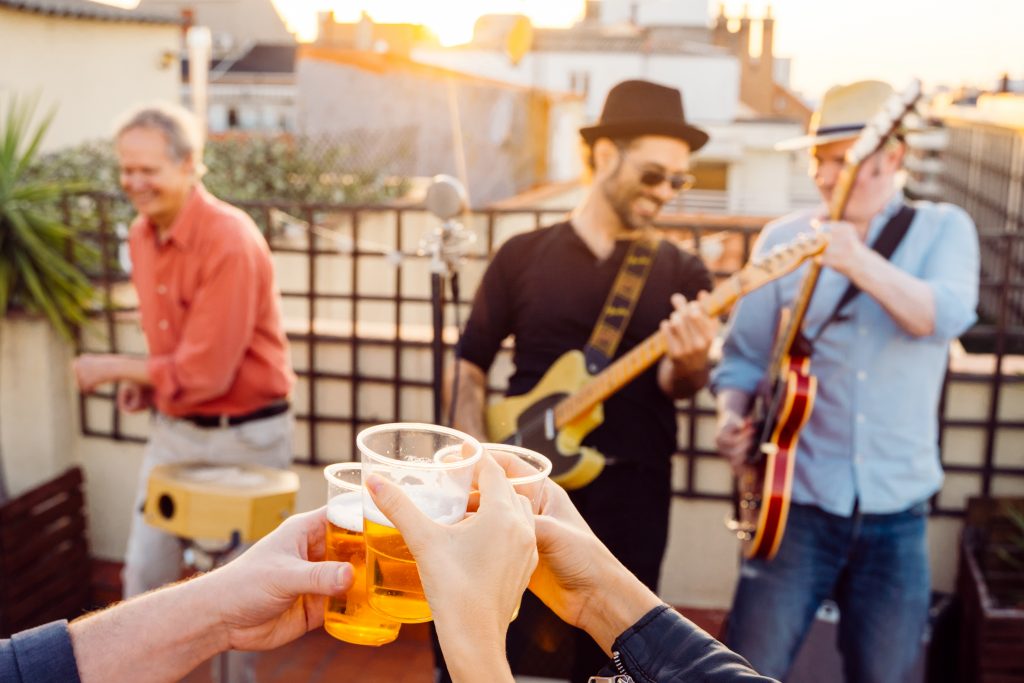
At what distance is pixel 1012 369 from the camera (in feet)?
14.1

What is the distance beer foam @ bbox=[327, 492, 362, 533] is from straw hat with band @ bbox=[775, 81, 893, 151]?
6.75ft

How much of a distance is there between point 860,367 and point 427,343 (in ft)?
7.81

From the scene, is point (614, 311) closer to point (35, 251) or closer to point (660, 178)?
point (660, 178)

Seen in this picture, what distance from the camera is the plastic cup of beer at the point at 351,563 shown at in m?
1.29

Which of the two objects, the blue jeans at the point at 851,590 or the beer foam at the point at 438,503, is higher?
the beer foam at the point at 438,503

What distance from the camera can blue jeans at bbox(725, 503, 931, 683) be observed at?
2764 mm

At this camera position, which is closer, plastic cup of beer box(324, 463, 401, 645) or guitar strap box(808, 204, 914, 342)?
plastic cup of beer box(324, 463, 401, 645)

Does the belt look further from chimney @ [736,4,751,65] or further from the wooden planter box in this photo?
chimney @ [736,4,751,65]

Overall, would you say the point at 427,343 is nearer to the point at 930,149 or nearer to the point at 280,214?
the point at 280,214

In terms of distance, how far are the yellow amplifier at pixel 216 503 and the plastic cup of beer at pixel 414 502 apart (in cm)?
193

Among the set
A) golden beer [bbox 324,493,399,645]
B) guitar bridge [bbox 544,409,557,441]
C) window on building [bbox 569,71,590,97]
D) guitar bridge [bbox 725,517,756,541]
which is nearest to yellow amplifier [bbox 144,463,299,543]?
guitar bridge [bbox 544,409,557,441]

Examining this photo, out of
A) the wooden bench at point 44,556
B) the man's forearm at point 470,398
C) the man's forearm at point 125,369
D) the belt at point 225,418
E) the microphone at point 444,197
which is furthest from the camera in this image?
the wooden bench at point 44,556

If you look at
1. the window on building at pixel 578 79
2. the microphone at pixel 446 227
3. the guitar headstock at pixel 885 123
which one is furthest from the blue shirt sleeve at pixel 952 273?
→ the window on building at pixel 578 79

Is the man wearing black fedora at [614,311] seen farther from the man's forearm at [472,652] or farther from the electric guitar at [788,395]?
the man's forearm at [472,652]
